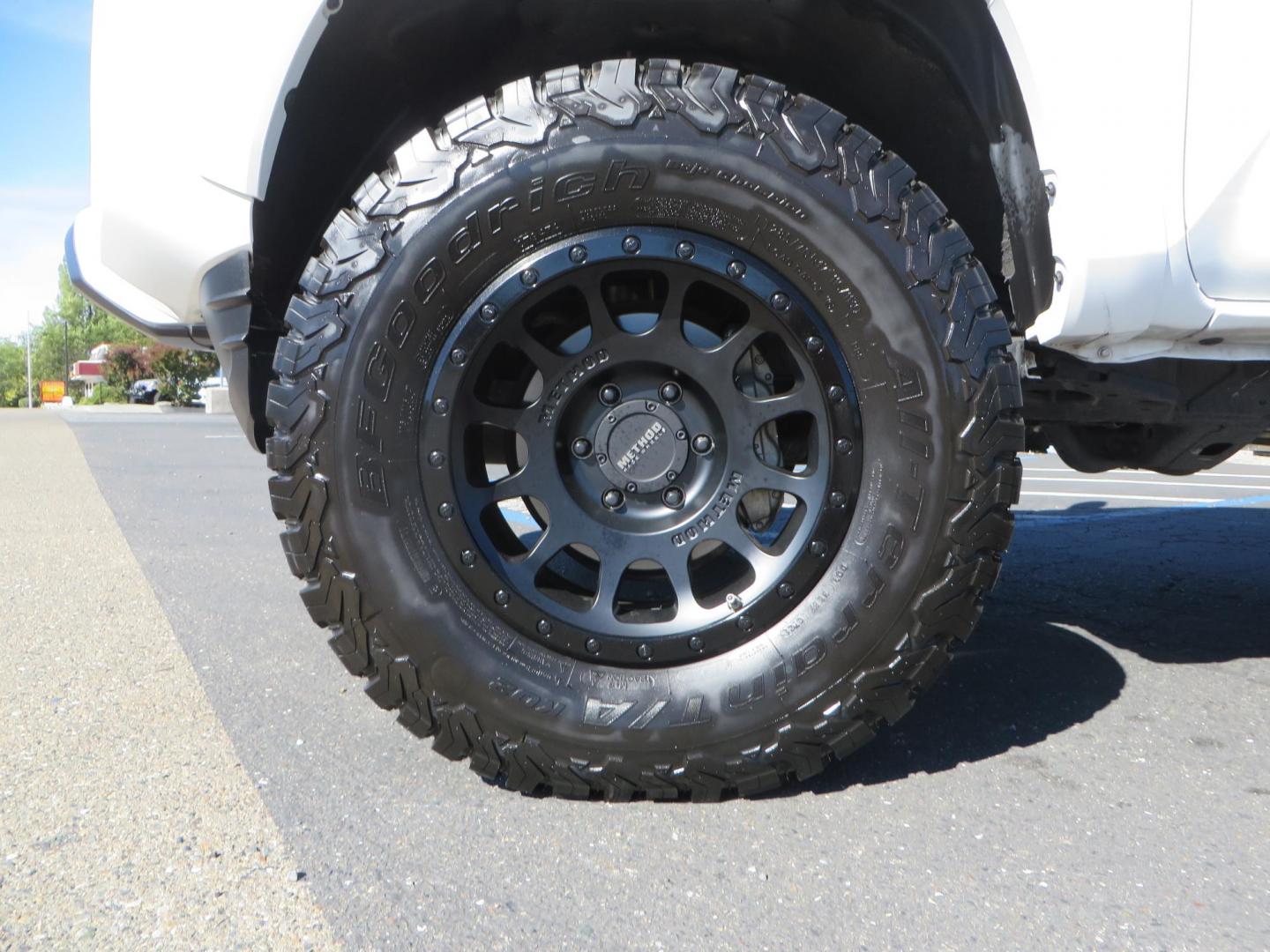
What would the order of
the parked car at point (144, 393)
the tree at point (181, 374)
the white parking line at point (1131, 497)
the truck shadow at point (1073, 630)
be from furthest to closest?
the parked car at point (144, 393)
the tree at point (181, 374)
the white parking line at point (1131, 497)
the truck shadow at point (1073, 630)

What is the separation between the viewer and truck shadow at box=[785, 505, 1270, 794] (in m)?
2.19

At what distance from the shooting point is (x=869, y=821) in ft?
5.96

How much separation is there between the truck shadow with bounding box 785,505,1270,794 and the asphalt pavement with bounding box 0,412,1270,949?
0.5 inches

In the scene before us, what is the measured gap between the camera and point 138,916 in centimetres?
148

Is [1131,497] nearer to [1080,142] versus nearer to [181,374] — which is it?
[1080,142]

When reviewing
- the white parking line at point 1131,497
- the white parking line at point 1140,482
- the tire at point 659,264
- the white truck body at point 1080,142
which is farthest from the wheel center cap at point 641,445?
the white parking line at point 1140,482

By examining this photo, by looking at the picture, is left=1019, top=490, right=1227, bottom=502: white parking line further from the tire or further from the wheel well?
the tire

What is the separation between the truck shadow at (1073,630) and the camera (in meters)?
2.19

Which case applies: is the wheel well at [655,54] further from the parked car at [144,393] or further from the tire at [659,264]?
the parked car at [144,393]

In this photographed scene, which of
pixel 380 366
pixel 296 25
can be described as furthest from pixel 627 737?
pixel 296 25

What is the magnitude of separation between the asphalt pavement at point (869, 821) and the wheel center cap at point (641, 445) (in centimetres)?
59

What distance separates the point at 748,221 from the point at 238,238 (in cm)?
91

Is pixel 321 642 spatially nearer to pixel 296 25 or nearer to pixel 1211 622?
pixel 296 25

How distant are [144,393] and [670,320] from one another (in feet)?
155
